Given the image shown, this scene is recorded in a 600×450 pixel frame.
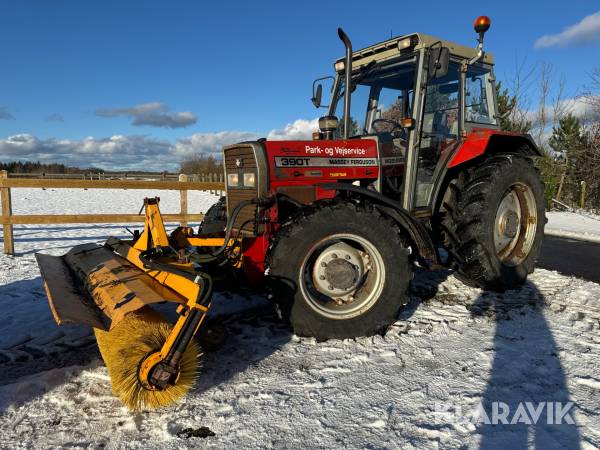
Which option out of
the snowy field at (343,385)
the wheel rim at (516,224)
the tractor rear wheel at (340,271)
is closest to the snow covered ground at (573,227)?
the wheel rim at (516,224)

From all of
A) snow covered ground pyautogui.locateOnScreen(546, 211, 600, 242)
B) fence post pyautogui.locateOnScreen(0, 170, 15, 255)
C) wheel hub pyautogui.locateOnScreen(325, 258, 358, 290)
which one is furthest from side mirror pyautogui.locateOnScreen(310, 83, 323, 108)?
snow covered ground pyautogui.locateOnScreen(546, 211, 600, 242)

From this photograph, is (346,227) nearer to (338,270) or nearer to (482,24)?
(338,270)

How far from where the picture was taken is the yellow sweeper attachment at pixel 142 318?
2229mm

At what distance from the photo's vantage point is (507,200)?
481 centimetres

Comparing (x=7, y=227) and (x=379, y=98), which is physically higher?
(x=379, y=98)

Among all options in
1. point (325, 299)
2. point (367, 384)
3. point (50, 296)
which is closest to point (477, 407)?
point (367, 384)

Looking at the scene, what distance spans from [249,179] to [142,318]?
1.64 meters

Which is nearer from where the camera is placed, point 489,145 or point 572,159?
point 489,145

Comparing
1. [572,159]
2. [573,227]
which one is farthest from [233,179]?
[572,159]

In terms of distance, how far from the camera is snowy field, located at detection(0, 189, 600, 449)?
210cm

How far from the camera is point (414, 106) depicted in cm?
400

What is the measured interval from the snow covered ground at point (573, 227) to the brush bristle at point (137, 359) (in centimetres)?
929

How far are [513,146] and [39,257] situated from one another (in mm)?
5105

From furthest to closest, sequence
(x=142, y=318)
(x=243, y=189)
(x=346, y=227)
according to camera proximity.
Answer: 1. (x=243, y=189)
2. (x=346, y=227)
3. (x=142, y=318)
